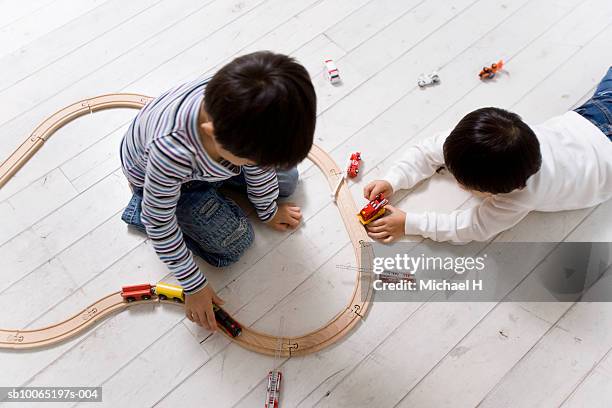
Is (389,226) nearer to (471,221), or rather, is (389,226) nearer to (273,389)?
(471,221)

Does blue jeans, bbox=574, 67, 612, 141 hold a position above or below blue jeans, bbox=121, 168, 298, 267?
below

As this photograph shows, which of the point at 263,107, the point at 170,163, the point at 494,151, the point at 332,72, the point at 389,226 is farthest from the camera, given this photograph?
the point at 332,72

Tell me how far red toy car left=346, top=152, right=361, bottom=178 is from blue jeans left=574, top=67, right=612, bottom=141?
57cm

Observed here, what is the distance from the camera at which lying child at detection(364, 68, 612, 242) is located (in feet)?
3.28

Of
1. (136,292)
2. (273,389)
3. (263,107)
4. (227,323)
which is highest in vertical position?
(263,107)

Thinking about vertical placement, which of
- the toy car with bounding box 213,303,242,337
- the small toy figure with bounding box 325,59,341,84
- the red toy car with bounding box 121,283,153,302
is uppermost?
the small toy figure with bounding box 325,59,341,84

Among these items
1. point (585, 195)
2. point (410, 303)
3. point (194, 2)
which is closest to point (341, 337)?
point (410, 303)

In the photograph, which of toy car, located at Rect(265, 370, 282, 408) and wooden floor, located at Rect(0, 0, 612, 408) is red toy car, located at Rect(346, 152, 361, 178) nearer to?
wooden floor, located at Rect(0, 0, 612, 408)

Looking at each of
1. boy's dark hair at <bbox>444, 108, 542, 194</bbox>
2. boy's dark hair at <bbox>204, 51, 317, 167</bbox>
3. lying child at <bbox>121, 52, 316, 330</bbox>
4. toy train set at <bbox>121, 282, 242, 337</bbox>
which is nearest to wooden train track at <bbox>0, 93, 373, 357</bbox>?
toy train set at <bbox>121, 282, 242, 337</bbox>

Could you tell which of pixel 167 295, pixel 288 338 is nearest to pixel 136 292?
pixel 167 295

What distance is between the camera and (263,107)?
69 centimetres

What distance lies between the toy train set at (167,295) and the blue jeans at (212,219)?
0.11 meters

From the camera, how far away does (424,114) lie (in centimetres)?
141

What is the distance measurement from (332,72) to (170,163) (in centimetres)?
72
